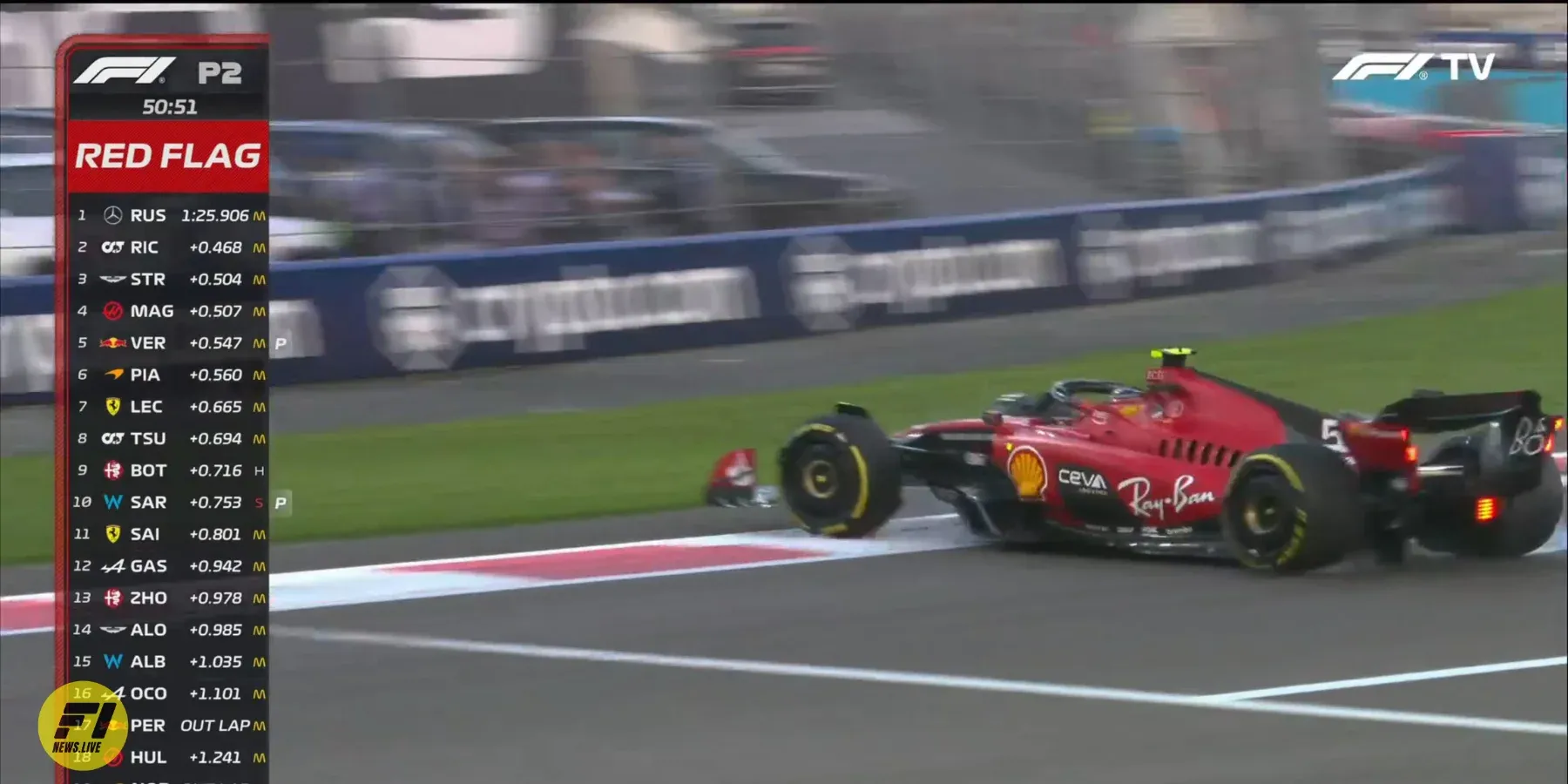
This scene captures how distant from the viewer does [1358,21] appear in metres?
4.71

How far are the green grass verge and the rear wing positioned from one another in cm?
99

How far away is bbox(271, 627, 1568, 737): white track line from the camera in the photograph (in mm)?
6496

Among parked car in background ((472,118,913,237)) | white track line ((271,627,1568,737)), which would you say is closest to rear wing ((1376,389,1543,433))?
white track line ((271,627,1568,737))

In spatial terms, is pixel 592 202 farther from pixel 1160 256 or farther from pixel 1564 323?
pixel 1564 323

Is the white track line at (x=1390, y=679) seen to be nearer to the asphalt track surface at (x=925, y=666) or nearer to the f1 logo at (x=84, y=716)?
the asphalt track surface at (x=925, y=666)

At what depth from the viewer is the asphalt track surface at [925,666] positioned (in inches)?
233

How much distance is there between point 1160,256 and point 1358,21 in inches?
254

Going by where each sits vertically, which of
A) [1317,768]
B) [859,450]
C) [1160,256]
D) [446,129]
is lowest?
[1317,768]

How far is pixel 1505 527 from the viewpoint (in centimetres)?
874

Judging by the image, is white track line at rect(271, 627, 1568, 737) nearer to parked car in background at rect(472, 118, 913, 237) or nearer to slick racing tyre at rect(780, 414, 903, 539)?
slick racing tyre at rect(780, 414, 903, 539)

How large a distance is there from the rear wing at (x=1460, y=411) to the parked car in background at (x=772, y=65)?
33.0ft

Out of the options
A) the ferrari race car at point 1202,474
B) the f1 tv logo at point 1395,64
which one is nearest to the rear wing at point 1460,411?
the ferrari race car at point 1202,474

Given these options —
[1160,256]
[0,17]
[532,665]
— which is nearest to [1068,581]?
[532,665]

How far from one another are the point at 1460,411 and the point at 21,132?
556 centimetres
